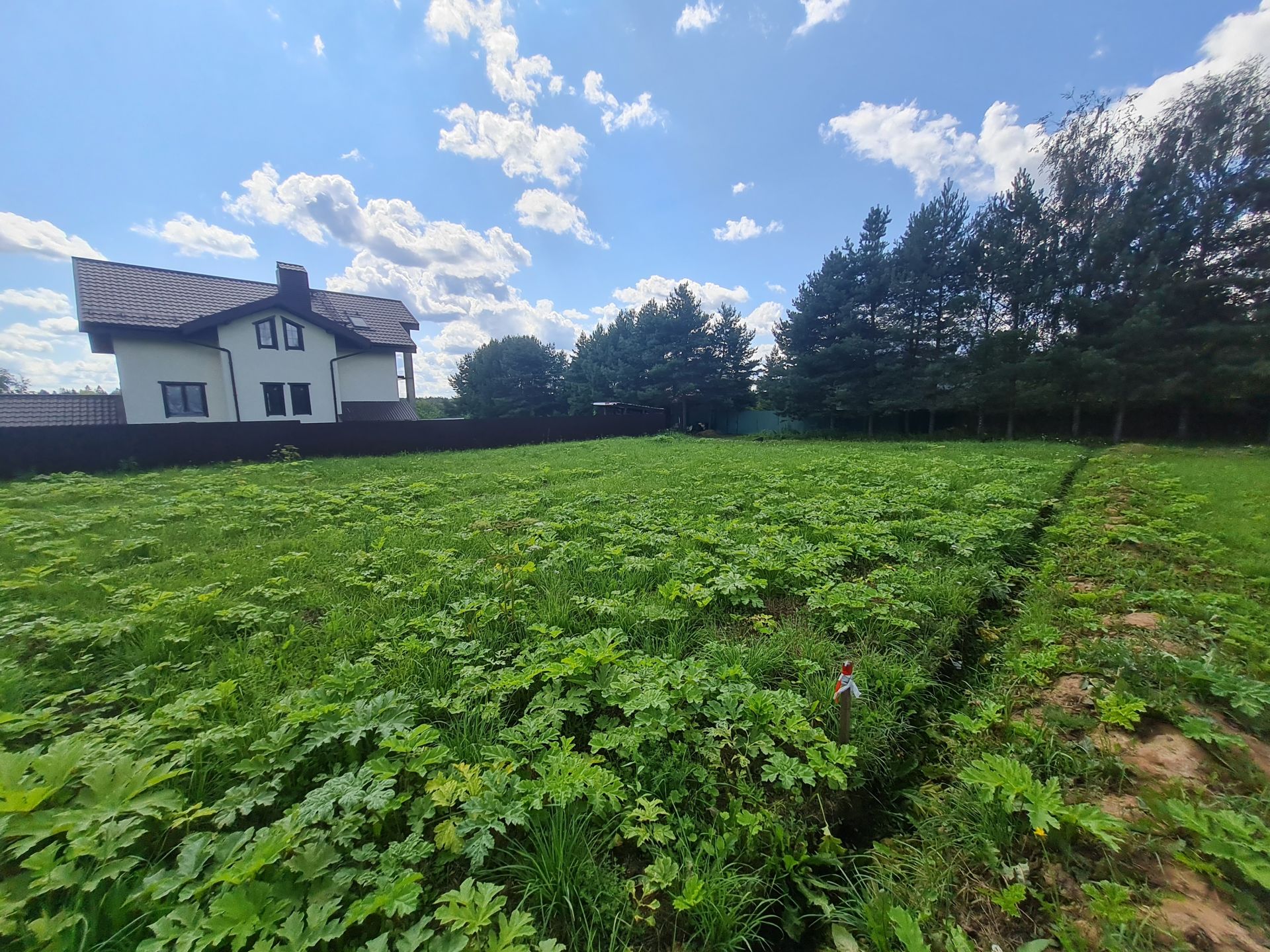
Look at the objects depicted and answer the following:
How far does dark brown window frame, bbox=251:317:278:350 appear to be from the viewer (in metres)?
16.2

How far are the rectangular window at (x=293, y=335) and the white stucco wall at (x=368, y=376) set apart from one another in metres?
1.36

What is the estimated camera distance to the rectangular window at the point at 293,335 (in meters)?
16.7

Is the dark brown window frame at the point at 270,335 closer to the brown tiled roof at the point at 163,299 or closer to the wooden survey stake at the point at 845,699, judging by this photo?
the brown tiled roof at the point at 163,299

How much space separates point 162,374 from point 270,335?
3.30 meters

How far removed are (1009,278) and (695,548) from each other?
19.9m

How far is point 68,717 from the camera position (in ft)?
6.33

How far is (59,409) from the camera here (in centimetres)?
1420

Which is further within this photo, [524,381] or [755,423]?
[524,381]

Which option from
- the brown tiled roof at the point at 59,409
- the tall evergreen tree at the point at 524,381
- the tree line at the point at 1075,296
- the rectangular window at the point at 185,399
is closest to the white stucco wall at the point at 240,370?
the rectangular window at the point at 185,399

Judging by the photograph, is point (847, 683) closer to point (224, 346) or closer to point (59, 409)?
point (224, 346)

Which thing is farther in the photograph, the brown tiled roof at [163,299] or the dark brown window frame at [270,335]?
the dark brown window frame at [270,335]

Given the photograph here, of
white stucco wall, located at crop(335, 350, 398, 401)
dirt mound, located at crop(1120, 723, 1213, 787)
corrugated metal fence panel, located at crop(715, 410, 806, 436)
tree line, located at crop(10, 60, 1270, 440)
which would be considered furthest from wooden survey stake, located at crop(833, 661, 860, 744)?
corrugated metal fence panel, located at crop(715, 410, 806, 436)

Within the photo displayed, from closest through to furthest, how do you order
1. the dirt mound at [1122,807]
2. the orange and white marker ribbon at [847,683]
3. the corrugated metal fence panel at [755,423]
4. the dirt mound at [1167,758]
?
the dirt mound at [1122,807], the dirt mound at [1167,758], the orange and white marker ribbon at [847,683], the corrugated metal fence panel at [755,423]

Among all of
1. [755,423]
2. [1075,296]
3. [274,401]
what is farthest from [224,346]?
[1075,296]
